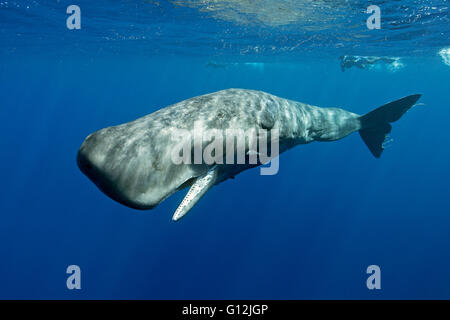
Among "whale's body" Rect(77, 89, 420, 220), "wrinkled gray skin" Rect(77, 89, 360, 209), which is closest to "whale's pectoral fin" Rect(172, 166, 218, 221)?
"whale's body" Rect(77, 89, 420, 220)

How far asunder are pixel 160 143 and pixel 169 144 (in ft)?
0.45

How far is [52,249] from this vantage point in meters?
35.5

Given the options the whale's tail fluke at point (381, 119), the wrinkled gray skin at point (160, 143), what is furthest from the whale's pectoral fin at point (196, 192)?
the whale's tail fluke at point (381, 119)

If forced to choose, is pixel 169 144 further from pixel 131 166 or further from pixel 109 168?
pixel 109 168

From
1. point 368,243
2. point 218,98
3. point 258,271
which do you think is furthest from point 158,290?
point 218,98

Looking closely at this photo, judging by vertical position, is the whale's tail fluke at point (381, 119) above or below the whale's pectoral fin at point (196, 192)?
above

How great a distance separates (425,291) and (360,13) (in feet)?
79.9

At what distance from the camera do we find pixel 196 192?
4.20 meters

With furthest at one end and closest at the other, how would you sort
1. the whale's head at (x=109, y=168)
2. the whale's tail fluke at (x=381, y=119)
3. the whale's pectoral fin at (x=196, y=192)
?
1. the whale's tail fluke at (x=381, y=119)
2. the whale's pectoral fin at (x=196, y=192)
3. the whale's head at (x=109, y=168)

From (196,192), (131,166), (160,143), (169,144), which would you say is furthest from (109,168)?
(196,192)

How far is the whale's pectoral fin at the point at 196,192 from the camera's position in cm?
387

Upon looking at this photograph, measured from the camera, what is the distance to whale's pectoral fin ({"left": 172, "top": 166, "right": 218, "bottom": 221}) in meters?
3.87

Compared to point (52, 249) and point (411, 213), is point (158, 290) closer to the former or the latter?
point (52, 249)

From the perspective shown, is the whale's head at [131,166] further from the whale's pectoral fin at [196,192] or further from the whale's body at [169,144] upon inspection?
the whale's pectoral fin at [196,192]
